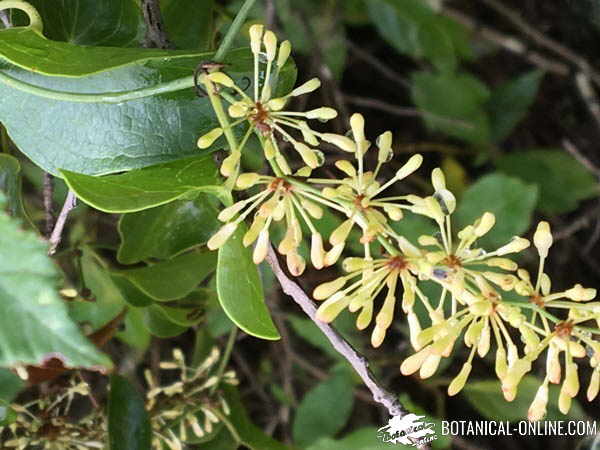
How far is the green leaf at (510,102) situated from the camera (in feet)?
5.23

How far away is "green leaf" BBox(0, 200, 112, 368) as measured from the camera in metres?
0.46

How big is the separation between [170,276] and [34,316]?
0.46 m

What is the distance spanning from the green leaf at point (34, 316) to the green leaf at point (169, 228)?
377mm

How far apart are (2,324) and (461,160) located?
4.41 feet

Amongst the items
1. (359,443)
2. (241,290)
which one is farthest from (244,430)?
(241,290)

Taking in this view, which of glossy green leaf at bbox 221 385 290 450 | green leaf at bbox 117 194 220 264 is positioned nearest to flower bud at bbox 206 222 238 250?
green leaf at bbox 117 194 220 264

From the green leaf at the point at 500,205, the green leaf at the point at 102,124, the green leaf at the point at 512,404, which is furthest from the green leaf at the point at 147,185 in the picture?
the green leaf at the point at 512,404

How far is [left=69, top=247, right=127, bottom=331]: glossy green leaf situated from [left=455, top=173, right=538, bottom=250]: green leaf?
62 cm

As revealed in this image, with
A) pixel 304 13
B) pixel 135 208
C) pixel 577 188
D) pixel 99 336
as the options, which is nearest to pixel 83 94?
pixel 135 208

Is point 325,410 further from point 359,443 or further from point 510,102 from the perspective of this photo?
point 510,102

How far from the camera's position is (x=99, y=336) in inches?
39.3

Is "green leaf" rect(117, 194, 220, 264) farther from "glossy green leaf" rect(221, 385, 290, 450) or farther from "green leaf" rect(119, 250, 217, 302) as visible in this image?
"glossy green leaf" rect(221, 385, 290, 450)

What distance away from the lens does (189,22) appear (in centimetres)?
92

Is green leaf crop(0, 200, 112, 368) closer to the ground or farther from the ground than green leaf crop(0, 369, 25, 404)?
farther from the ground
